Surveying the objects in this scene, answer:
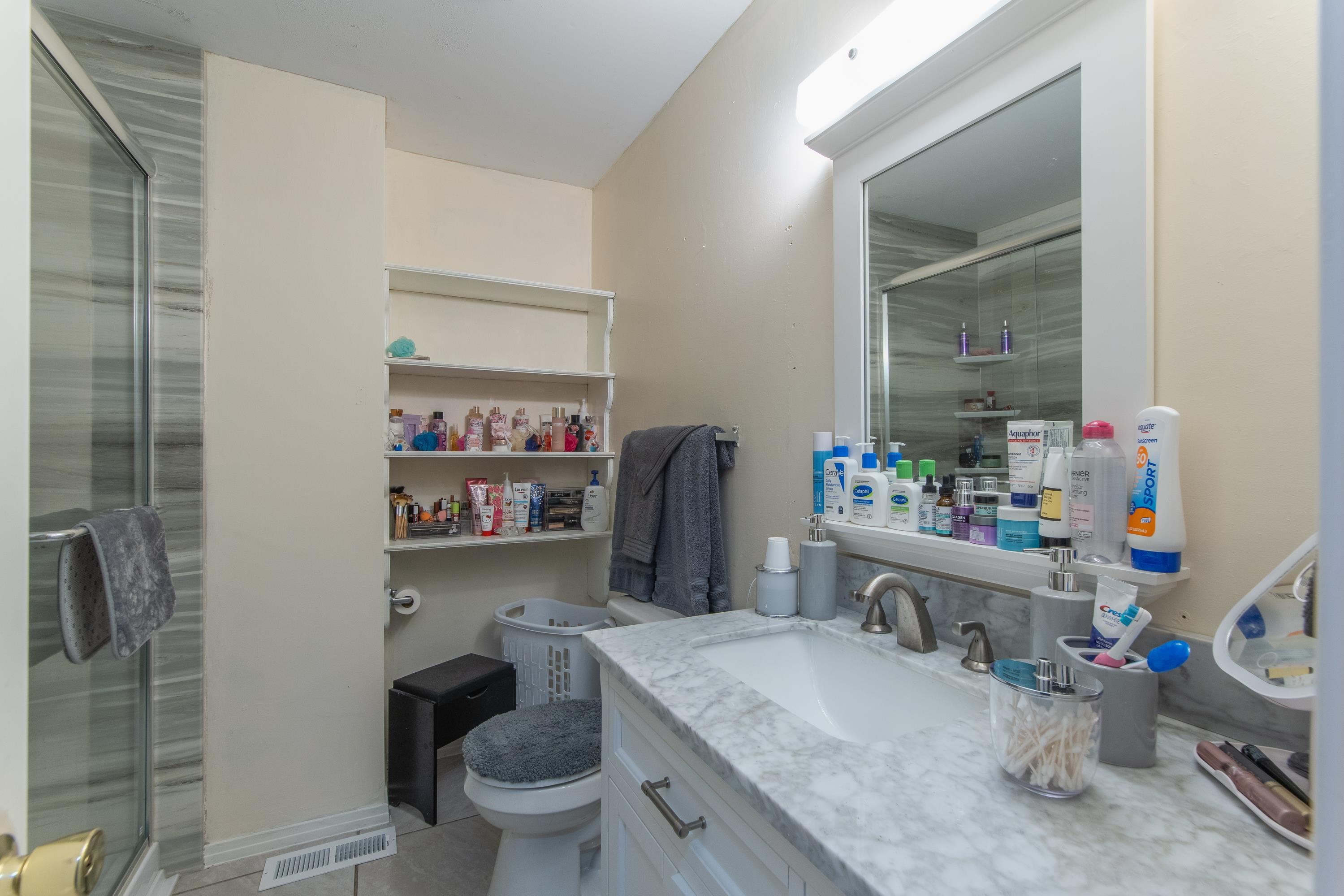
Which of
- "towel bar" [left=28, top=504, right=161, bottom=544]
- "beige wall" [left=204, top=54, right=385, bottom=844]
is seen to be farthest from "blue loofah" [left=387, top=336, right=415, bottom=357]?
"towel bar" [left=28, top=504, right=161, bottom=544]

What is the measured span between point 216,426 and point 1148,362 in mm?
2121

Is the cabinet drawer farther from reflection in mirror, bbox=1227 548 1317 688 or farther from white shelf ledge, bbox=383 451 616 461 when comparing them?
white shelf ledge, bbox=383 451 616 461

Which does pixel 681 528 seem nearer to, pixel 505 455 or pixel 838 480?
pixel 838 480

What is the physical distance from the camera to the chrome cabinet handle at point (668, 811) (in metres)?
0.77

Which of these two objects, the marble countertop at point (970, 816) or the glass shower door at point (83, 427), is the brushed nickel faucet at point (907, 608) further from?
the glass shower door at point (83, 427)

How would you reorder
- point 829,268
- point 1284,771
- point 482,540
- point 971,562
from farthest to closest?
1. point 482,540
2. point 829,268
3. point 971,562
4. point 1284,771

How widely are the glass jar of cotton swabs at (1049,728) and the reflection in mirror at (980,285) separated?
380mm

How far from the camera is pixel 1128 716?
64cm

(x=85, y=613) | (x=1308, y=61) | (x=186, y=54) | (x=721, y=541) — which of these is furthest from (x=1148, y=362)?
(x=186, y=54)

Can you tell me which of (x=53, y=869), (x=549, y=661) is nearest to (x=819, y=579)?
(x=53, y=869)

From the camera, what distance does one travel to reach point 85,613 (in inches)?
46.7

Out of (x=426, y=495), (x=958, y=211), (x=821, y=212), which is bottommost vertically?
(x=426, y=495)

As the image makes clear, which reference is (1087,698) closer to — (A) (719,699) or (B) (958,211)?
(A) (719,699)

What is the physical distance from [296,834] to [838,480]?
74.0 inches
